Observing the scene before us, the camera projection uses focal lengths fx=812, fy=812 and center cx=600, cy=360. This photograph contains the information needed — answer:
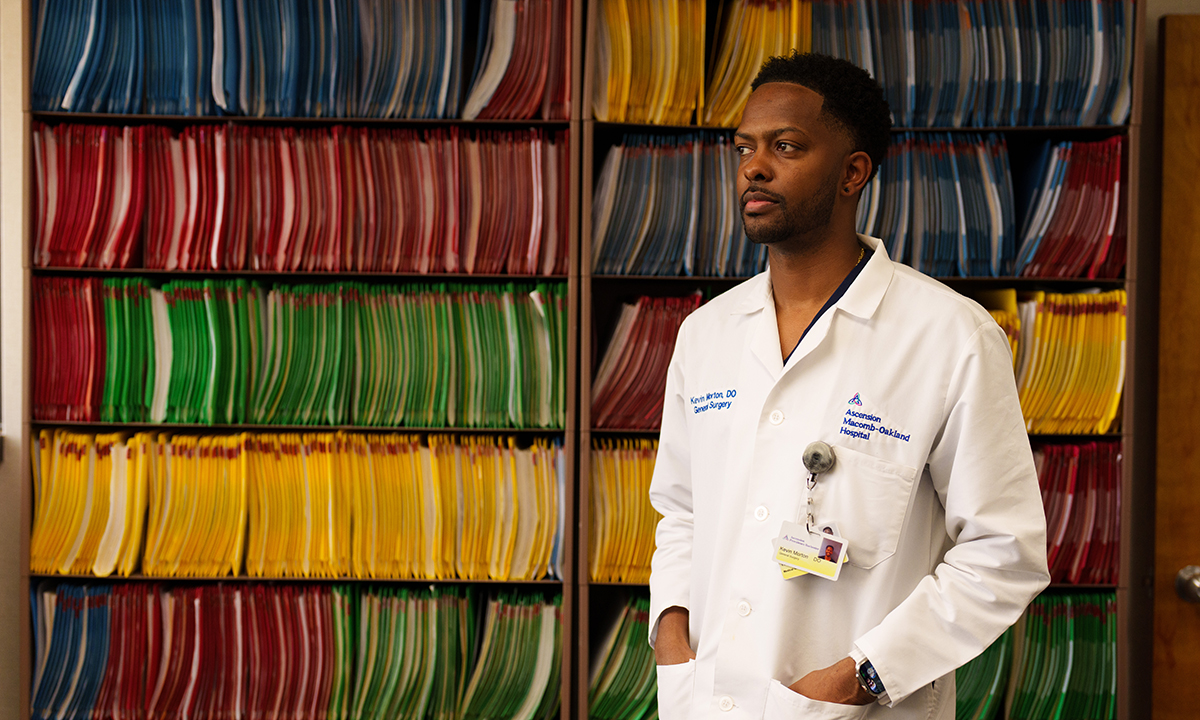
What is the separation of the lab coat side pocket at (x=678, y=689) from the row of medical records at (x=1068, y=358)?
1261mm

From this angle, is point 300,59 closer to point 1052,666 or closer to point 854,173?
point 854,173

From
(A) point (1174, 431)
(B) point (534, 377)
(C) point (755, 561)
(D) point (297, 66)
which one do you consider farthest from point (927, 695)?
(D) point (297, 66)

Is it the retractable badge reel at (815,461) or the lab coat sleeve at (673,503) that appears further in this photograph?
the lab coat sleeve at (673,503)

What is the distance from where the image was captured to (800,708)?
111 cm

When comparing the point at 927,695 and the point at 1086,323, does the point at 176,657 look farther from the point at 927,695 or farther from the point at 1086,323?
the point at 1086,323

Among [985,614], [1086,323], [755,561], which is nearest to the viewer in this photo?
[985,614]

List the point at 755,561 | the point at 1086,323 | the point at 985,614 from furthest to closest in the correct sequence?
the point at 1086,323, the point at 755,561, the point at 985,614

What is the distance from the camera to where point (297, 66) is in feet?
6.68

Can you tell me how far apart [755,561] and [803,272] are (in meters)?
0.46

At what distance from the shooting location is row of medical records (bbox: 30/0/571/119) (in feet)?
6.67

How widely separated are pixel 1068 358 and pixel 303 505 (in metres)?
1.97

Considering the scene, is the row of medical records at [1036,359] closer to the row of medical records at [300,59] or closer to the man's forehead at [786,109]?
the row of medical records at [300,59]

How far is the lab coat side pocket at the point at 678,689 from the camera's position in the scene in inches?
49.5

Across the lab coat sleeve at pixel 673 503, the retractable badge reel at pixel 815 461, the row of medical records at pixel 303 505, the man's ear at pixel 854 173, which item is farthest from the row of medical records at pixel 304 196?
the retractable badge reel at pixel 815 461
